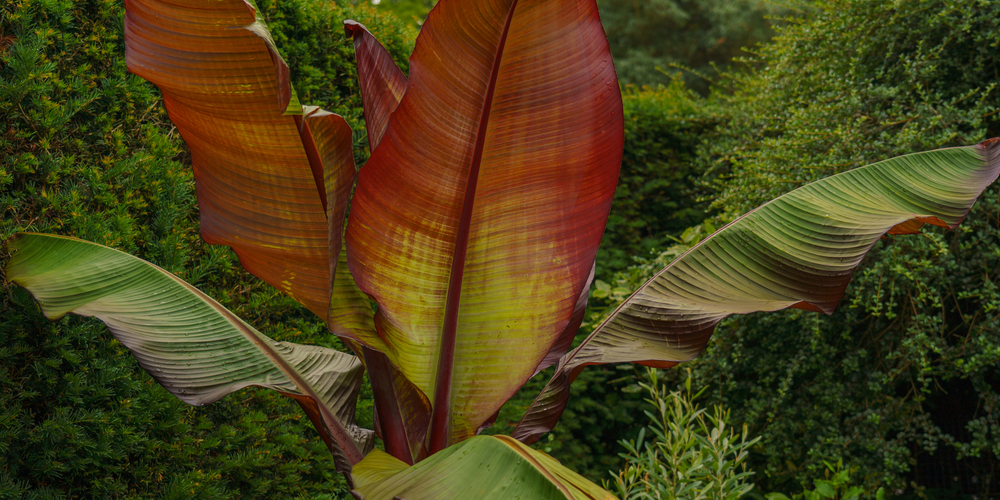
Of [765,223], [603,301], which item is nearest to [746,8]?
[603,301]

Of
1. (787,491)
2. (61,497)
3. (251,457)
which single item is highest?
(61,497)

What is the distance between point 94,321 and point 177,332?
0.46 metres

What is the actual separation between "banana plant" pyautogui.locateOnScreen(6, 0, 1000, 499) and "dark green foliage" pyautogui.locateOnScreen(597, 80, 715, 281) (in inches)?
113

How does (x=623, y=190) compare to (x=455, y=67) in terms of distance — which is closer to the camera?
(x=455, y=67)

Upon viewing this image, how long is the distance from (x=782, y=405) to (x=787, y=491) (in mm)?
626

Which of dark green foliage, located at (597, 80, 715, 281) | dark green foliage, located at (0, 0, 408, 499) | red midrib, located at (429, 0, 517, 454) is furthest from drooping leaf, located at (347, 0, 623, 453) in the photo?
dark green foliage, located at (597, 80, 715, 281)

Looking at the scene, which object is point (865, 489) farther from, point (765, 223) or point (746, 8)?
point (746, 8)

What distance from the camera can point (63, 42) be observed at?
1.76 meters

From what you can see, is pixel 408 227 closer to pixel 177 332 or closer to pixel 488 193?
pixel 488 193

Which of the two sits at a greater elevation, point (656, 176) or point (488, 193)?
point (488, 193)

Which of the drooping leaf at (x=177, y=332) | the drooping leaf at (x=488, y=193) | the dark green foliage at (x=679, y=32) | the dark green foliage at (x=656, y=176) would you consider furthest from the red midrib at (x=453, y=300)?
the dark green foliage at (x=679, y=32)

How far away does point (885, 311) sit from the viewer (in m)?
3.12

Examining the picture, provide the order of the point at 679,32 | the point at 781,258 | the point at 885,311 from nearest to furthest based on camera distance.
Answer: the point at 781,258 → the point at 885,311 → the point at 679,32

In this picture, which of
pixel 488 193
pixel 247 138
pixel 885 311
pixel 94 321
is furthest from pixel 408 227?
pixel 885 311
